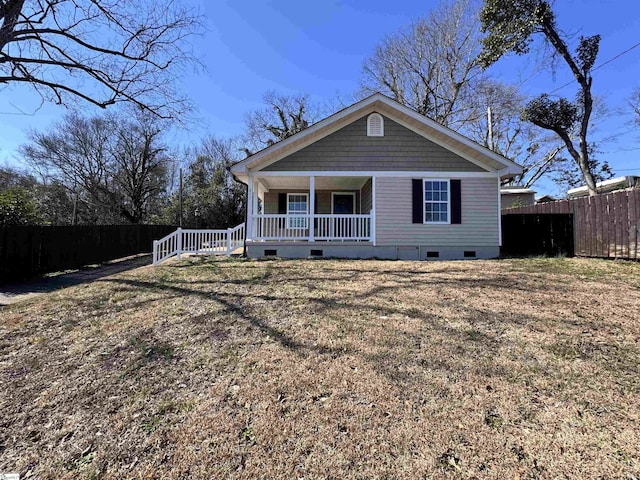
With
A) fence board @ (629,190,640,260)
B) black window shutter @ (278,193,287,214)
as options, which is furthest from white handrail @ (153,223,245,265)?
fence board @ (629,190,640,260)

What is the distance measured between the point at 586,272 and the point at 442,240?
398 cm

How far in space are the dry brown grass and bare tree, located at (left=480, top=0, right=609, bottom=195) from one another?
39.0ft

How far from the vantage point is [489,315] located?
4445 mm

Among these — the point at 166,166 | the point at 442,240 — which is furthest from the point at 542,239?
the point at 166,166

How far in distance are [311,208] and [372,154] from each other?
2.59 meters

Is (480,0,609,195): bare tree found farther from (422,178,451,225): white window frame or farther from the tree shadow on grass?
the tree shadow on grass

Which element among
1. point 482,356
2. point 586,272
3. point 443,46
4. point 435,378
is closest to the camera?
point 435,378

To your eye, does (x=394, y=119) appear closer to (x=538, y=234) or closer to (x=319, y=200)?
(x=319, y=200)

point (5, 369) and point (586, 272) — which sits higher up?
point (586, 272)

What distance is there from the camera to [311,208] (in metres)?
10.6

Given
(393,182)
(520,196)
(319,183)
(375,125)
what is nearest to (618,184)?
(520,196)

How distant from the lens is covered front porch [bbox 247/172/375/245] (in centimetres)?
1055

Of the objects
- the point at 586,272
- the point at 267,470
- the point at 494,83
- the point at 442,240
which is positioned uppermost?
the point at 494,83

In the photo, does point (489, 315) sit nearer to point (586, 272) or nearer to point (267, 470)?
point (267, 470)
